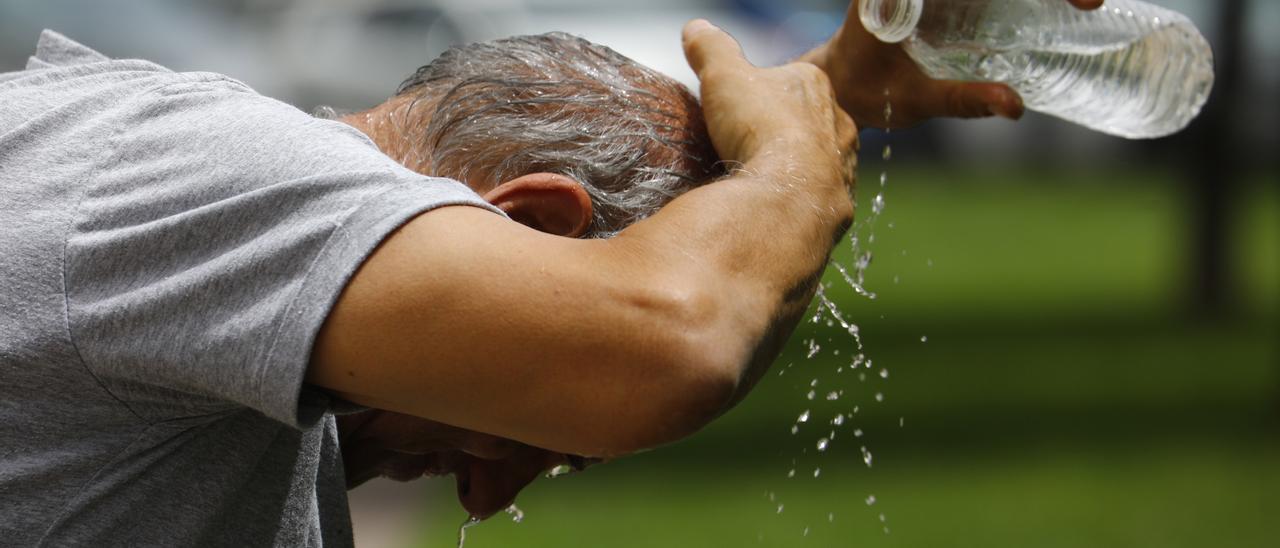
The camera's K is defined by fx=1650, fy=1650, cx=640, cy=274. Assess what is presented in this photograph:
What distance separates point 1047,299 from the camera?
1200cm

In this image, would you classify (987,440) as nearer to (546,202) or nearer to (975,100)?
(975,100)

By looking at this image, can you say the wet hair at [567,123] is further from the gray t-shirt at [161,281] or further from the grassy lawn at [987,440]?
the grassy lawn at [987,440]

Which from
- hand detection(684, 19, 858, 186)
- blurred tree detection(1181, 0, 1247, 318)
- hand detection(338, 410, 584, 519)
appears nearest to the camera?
hand detection(684, 19, 858, 186)

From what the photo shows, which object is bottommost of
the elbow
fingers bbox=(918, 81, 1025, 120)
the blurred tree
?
the blurred tree

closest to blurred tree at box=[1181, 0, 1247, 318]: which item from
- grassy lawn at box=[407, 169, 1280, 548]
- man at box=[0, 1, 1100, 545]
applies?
grassy lawn at box=[407, 169, 1280, 548]

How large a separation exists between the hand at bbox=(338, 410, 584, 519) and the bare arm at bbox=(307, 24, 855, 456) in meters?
0.51

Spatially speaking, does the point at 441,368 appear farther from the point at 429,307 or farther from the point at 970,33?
the point at 970,33

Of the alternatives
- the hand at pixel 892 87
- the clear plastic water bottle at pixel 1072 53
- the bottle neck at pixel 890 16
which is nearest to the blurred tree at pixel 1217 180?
the clear plastic water bottle at pixel 1072 53

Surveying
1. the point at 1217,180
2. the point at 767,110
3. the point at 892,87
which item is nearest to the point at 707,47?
the point at 767,110

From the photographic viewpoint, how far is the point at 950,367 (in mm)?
9602

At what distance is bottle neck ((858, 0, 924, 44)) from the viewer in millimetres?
2616

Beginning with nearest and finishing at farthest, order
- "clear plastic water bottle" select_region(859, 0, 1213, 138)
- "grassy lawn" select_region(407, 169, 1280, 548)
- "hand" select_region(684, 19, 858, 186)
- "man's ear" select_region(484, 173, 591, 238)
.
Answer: "man's ear" select_region(484, 173, 591, 238) → "hand" select_region(684, 19, 858, 186) → "clear plastic water bottle" select_region(859, 0, 1213, 138) → "grassy lawn" select_region(407, 169, 1280, 548)

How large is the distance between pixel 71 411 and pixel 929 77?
1621mm

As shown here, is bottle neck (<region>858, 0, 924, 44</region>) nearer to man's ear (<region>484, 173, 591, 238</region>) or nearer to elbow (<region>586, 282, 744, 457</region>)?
man's ear (<region>484, 173, 591, 238</region>)
